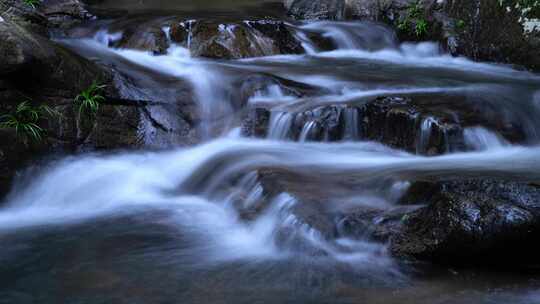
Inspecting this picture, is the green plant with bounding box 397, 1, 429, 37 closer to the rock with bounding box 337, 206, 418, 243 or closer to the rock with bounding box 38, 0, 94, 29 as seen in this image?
the rock with bounding box 38, 0, 94, 29

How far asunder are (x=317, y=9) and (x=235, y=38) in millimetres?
3847

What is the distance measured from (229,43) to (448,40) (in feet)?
13.9

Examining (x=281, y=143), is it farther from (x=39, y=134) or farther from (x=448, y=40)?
(x=448, y=40)

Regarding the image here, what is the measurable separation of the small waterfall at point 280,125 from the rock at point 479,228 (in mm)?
3311

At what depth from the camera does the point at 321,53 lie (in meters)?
11.5

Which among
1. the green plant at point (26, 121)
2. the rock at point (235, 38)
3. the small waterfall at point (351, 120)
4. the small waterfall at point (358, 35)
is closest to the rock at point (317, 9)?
the small waterfall at point (358, 35)

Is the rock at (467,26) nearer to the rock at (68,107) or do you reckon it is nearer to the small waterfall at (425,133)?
the small waterfall at (425,133)

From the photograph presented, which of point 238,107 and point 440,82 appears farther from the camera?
point 440,82

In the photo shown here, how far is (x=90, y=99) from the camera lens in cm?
737

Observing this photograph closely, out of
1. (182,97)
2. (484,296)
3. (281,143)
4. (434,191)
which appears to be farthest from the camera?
(182,97)

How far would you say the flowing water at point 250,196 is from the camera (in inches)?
173

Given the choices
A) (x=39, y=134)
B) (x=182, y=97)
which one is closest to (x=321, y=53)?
(x=182, y=97)

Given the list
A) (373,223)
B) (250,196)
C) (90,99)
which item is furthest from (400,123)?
(90,99)

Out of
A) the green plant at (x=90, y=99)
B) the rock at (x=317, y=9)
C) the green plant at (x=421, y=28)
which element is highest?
the rock at (x=317, y=9)
